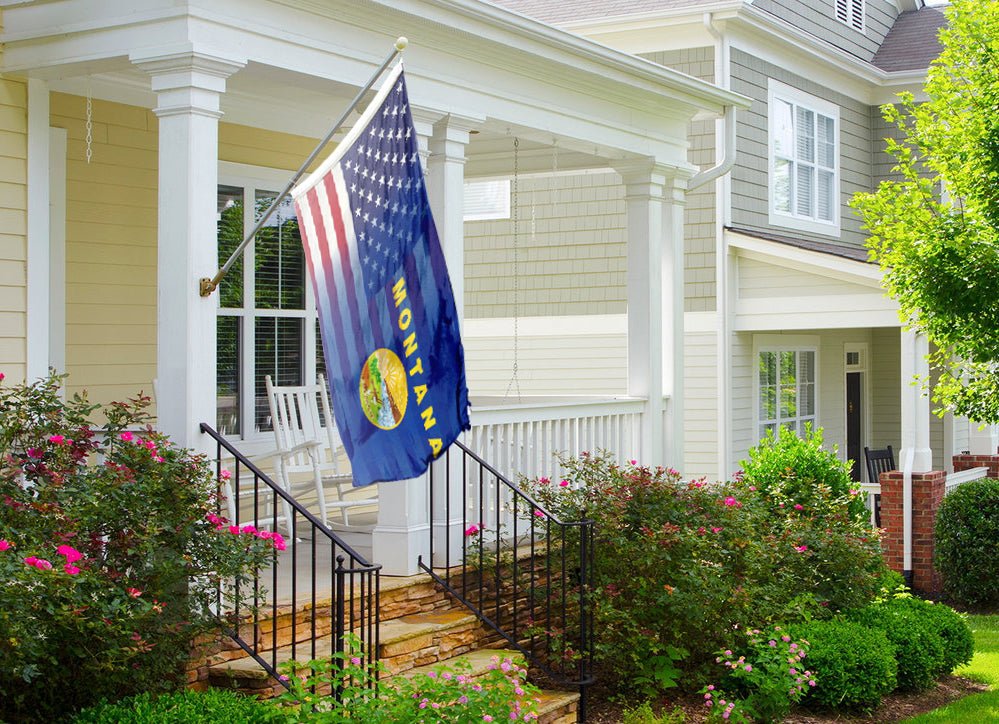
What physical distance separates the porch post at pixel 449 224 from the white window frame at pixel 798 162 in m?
8.05

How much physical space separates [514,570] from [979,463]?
28.3 ft

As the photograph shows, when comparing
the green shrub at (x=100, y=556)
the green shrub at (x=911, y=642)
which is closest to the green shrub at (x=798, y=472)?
the green shrub at (x=911, y=642)

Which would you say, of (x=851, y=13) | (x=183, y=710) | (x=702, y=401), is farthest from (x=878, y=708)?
(x=851, y=13)

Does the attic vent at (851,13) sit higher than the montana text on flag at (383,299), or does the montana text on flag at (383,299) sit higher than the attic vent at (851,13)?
the attic vent at (851,13)

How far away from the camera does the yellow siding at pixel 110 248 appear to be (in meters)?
8.01

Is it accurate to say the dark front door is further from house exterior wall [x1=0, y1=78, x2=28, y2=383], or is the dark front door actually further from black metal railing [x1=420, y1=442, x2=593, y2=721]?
house exterior wall [x1=0, y1=78, x2=28, y2=383]

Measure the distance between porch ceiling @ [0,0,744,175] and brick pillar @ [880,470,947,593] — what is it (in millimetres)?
4387

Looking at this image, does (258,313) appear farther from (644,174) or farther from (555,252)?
(555,252)

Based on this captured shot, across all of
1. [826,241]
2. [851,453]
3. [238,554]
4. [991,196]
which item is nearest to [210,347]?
[238,554]

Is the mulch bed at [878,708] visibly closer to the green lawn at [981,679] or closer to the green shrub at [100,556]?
the green lawn at [981,679]

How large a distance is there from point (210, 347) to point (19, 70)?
1830 millimetres

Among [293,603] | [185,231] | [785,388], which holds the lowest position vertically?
[293,603]

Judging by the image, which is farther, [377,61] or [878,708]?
[878,708]

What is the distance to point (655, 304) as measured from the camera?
9789 millimetres
